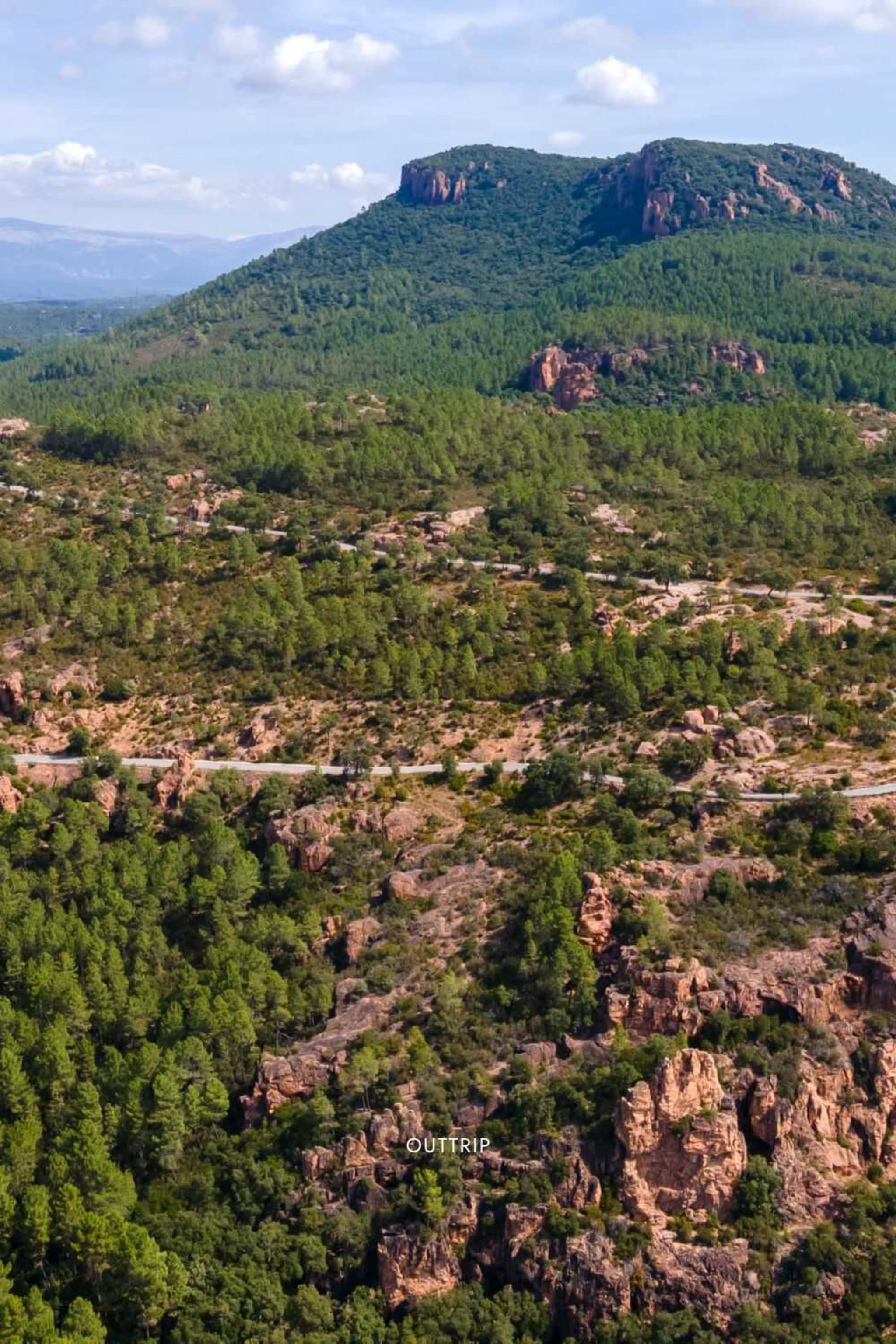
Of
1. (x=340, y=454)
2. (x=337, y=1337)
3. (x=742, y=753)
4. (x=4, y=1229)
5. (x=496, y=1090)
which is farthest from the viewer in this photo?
(x=340, y=454)

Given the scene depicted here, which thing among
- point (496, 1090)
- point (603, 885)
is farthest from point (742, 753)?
point (496, 1090)

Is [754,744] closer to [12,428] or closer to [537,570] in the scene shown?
[537,570]

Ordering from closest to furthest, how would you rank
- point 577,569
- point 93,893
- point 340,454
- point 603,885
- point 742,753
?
point 603,885, point 93,893, point 742,753, point 577,569, point 340,454

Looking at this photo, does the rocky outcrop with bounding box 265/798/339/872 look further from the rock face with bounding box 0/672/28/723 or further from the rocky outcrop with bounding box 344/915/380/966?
the rock face with bounding box 0/672/28/723

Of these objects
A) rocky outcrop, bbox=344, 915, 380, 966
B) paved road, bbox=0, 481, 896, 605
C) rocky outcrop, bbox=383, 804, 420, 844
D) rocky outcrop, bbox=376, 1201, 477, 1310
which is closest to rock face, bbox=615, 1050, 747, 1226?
rocky outcrop, bbox=376, 1201, 477, 1310

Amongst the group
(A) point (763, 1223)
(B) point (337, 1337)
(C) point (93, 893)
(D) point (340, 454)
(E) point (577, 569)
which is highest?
(D) point (340, 454)

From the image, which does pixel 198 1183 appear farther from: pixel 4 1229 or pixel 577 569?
pixel 577 569
